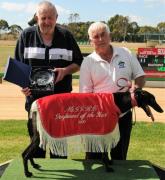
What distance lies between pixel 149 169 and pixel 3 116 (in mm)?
6084

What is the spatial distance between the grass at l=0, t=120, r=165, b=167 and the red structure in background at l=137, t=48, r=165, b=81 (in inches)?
284

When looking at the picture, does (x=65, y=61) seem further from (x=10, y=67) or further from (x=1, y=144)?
(x=1, y=144)

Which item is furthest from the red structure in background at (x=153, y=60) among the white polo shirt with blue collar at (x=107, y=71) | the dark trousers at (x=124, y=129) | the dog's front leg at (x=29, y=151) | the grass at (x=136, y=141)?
the dog's front leg at (x=29, y=151)

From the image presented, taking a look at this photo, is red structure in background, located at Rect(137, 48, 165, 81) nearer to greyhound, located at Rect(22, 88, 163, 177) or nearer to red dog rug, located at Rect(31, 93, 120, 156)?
greyhound, located at Rect(22, 88, 163, 177)

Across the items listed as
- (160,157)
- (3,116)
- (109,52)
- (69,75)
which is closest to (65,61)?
(69,75)

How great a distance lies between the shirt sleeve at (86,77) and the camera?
16.0 ft

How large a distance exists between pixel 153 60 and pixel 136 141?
8.78 m

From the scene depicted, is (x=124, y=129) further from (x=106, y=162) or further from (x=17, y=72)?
(x=17, y=72)

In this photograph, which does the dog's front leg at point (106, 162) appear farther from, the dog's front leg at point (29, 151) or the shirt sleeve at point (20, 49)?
the shirt sleeve at point (20, 49)

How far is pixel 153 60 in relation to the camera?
16.7 m

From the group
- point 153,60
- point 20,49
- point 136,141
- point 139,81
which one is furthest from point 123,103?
point 153,60

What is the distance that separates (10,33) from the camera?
336 ft

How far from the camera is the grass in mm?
7354

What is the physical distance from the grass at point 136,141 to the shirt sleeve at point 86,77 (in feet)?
8.06
